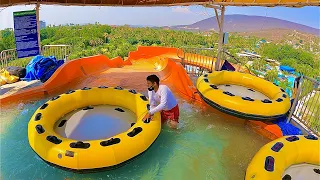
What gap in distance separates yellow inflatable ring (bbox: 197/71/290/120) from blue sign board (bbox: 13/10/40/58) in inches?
173

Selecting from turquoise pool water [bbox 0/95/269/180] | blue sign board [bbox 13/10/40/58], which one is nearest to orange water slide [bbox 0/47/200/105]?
turquoise pool water [bbox 0/95/269/180]

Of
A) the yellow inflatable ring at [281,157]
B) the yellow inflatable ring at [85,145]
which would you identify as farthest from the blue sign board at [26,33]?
the yellow inflatable ring at [281,157]

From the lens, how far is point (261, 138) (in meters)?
4.17

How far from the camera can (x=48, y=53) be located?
7.92 metres

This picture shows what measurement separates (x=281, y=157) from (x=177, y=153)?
145 cm

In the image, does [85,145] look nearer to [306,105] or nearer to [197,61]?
[306,105]

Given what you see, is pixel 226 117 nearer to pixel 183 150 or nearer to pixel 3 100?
pixel 183 150

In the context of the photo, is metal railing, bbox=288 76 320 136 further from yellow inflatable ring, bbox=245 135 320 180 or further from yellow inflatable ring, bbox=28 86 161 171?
yellow inflatable ring, bbox=28 86 161 171

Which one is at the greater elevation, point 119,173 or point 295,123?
point 295,123

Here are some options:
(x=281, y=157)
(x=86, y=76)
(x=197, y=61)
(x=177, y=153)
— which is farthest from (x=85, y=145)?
(x=197, y=61)

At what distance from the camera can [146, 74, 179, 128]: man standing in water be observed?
Result: 3.67 meters

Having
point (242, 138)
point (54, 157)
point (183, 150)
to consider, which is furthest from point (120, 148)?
point (242, 138)

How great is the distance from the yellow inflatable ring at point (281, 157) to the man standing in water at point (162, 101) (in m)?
1.50

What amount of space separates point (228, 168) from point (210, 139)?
0.73 metres
